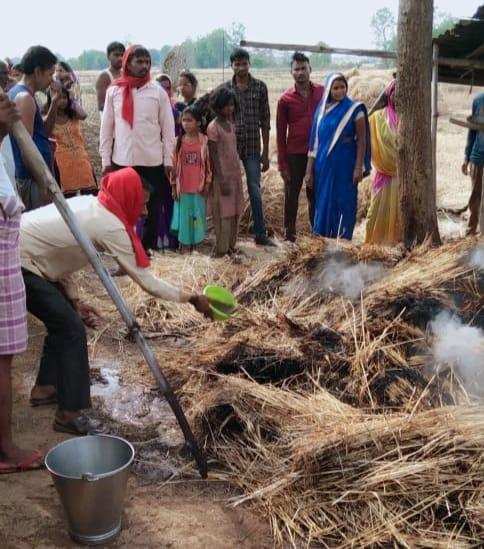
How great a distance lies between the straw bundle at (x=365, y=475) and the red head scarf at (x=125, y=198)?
1.04m

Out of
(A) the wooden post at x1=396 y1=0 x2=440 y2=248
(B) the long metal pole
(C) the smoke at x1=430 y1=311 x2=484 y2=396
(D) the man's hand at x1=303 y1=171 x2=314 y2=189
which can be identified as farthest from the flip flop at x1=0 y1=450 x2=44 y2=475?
(D) the man's hand at x1=303 y1=171 x2=314 y2=189

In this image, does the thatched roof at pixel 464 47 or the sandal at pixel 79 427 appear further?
the thatched roof at pixel 464 47

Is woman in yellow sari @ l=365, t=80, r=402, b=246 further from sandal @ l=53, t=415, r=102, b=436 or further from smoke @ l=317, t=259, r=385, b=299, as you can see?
sandal @ l=53, t=415, r=102, b=436

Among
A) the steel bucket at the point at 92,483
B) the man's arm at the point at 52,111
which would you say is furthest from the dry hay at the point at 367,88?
the steel bucket at the point at 92,483

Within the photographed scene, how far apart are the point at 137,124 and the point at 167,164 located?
465mm

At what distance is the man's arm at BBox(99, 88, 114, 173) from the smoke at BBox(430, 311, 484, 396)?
376 cm

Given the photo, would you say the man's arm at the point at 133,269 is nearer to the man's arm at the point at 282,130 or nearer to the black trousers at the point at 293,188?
the black trousers at the point at 293,188

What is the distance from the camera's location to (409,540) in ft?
8.11

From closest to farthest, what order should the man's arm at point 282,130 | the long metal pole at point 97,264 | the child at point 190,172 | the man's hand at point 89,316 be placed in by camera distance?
the long metal pole at point 97,264, the man's hand at point 89,316, the child at point 190,172, the man's arm at point 282,130

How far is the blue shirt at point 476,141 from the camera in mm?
7125

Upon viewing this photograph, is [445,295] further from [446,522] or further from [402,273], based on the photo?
[446,522]

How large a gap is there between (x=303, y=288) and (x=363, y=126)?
7.73ft

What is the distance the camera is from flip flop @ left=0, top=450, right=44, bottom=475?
2994 millimetres

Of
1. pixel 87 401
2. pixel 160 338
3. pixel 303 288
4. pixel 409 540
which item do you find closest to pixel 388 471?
pixel 409 540
